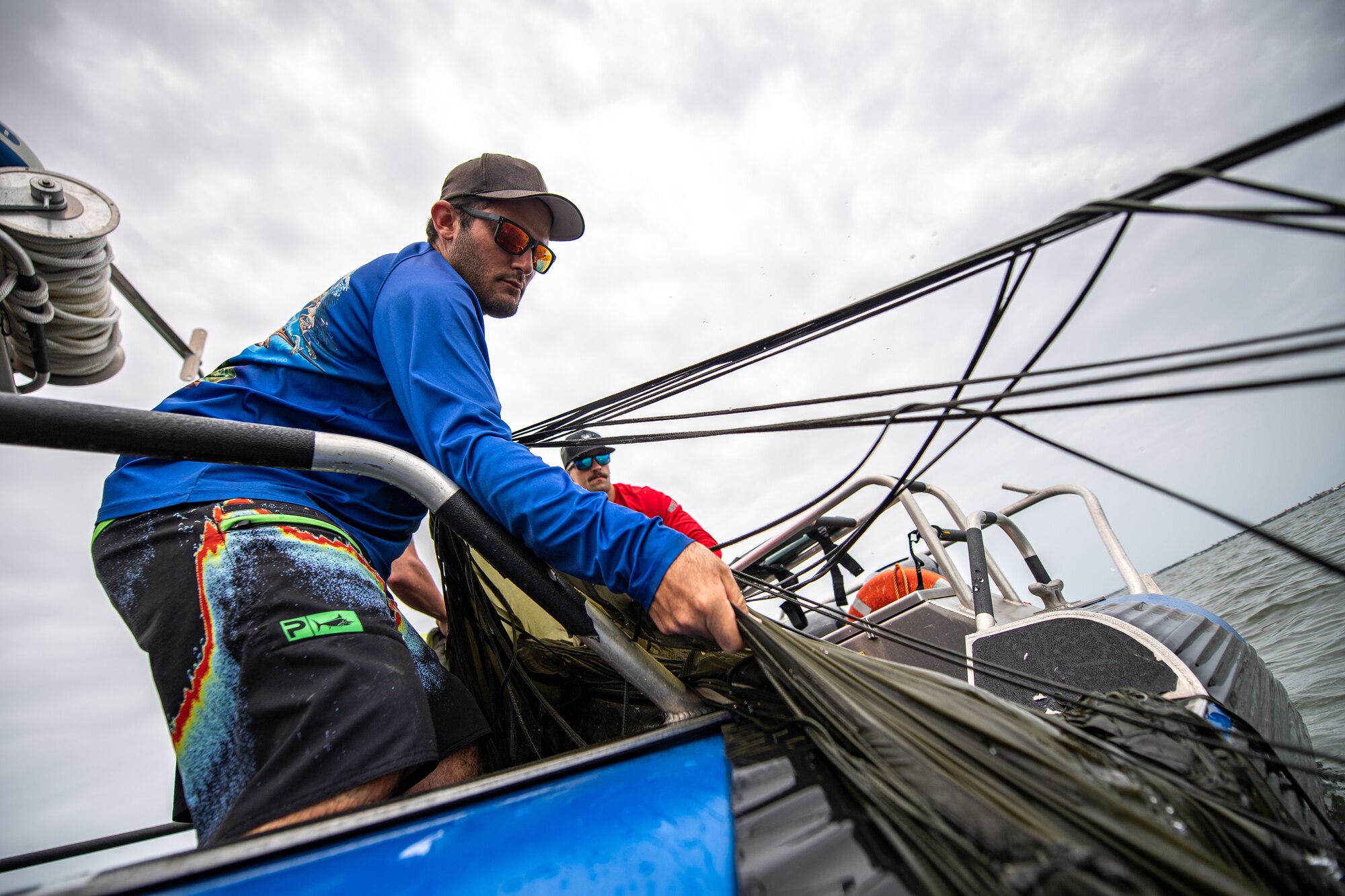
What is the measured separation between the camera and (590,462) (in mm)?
5203

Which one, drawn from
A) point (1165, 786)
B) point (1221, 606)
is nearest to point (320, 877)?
point (1165, 786)

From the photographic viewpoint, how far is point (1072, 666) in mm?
1867

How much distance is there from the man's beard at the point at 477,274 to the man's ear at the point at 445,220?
0.04m

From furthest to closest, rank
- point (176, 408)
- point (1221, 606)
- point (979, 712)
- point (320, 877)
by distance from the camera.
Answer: point (1221, 606) → point (176, 408) → point (979, 712) → point (320, 877)

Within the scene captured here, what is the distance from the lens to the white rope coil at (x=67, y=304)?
2740 millimetres

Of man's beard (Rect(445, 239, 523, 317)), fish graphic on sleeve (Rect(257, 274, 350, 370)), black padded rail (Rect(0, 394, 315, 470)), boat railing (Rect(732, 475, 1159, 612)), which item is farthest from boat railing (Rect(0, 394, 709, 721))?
boat railing (Rect(732, 475, 1159, 612))

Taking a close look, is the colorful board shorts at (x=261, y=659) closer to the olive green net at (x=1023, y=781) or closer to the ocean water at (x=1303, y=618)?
the olive green net at (x=1023, y=781)

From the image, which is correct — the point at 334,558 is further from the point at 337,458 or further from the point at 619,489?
the point at 619,489

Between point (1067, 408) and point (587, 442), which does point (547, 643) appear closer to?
point (587, 442)

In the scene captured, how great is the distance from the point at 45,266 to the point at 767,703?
3770 millimetres

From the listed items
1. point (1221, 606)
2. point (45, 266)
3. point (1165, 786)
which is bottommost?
point (1221, 606)

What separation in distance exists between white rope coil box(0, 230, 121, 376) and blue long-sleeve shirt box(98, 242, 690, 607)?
218 cm

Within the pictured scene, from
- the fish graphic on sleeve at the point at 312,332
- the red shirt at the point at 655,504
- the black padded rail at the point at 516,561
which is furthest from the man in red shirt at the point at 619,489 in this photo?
the black padded rail at the point at 516,561

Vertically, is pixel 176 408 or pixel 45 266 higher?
pixel 45 266
